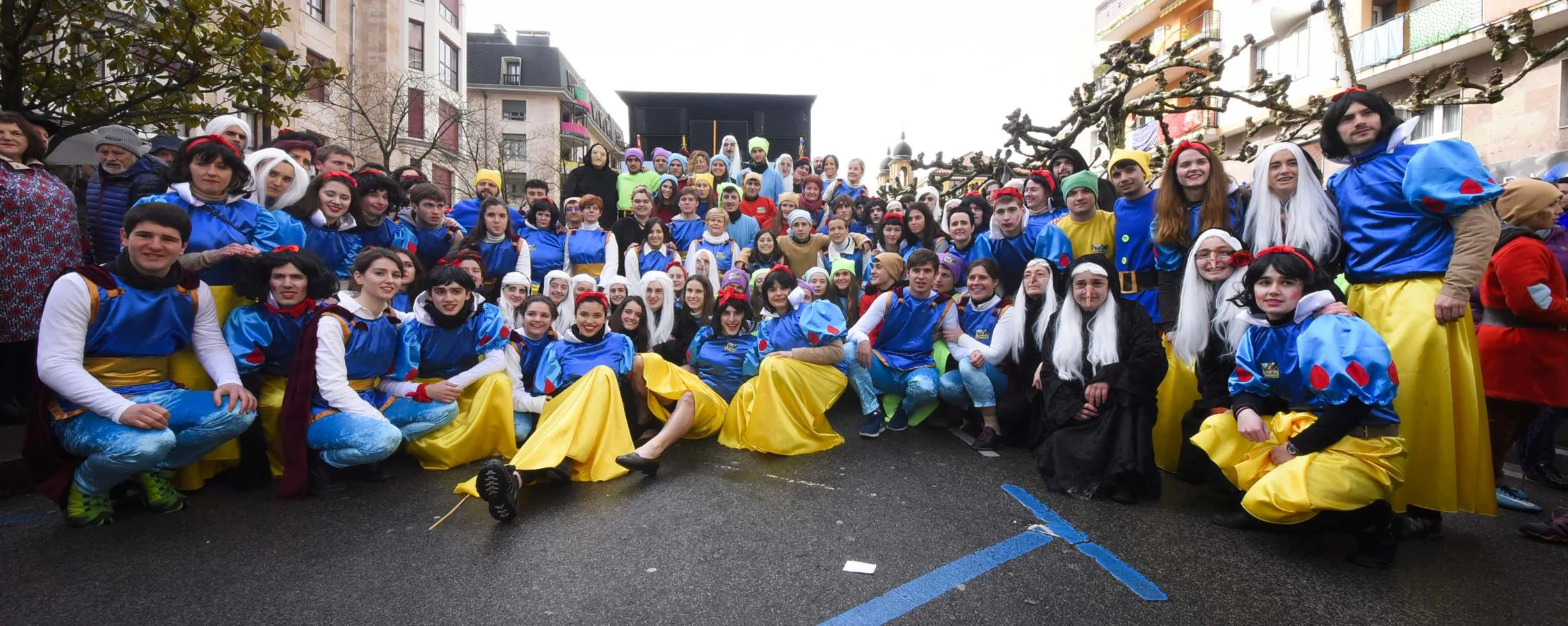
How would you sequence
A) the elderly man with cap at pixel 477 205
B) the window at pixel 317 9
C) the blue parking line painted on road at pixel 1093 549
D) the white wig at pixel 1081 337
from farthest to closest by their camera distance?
1. the window at pixel 317 9
2. the elderly man with cap at pixel 477 205
3. the white wig at pixel 1081 337
4. the blue parking line painted on road at pixel 1093 549

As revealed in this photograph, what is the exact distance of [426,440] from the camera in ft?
14.2

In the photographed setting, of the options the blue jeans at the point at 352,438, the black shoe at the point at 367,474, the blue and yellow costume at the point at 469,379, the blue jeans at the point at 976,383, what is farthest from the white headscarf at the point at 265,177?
the blue jeans at the point at 976,383

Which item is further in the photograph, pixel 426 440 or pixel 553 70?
pixel 553 70

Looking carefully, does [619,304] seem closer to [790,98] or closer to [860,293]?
[860,293]

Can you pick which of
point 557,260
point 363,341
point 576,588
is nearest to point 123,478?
point 363,341

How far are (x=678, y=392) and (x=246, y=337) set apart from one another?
7.90ft

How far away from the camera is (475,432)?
438 cm

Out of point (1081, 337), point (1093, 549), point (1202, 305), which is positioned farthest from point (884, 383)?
point (1093, 549)

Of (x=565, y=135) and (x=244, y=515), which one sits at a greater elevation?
(x=565, y=135)

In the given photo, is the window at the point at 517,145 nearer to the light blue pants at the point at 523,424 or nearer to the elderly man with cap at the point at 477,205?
the elderly man with cap at the point at 477,205

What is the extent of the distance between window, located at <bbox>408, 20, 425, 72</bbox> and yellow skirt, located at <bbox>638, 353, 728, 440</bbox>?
95.6ft

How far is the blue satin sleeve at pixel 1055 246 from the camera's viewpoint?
4.82 m

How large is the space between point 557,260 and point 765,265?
209 centimetres

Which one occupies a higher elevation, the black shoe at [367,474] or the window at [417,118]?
the window at [417,118]
